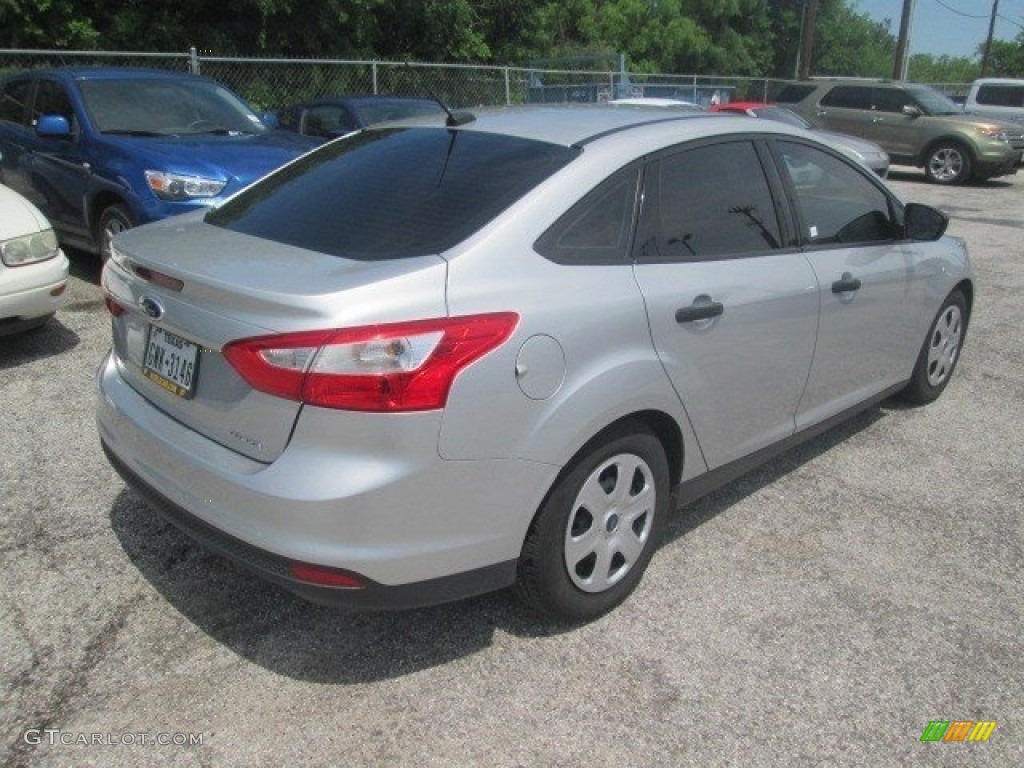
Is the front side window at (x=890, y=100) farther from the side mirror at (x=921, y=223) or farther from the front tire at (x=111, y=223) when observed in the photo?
the front tire at (x=111, y=223)

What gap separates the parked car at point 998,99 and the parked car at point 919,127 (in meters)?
3.53

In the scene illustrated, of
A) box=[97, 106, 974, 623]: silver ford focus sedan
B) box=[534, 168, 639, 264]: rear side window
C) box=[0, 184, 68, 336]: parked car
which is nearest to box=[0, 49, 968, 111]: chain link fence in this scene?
box=[0, 184, 68, 336]: parked car

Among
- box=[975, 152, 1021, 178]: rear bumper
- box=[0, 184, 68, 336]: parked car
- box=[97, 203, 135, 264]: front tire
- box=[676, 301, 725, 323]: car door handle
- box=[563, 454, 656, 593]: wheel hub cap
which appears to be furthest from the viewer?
box=[975, 152, 1021, 178]: rear bumper

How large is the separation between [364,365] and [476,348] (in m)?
0.31

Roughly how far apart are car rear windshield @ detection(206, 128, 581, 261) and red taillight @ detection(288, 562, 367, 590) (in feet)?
2.89

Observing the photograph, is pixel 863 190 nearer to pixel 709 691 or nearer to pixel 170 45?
pixel 709 691

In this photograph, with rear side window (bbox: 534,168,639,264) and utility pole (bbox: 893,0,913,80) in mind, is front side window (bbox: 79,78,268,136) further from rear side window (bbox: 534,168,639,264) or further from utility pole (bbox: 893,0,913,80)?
utility pole (bbox: 893,0,913,80)

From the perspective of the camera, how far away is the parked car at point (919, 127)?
1658cm

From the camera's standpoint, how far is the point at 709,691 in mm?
2756

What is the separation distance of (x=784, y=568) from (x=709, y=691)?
86cm

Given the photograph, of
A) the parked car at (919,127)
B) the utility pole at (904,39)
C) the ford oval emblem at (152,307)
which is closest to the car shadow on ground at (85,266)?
the ford oval emblem at (152,307)

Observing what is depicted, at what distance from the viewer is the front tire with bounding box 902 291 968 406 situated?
4.95m

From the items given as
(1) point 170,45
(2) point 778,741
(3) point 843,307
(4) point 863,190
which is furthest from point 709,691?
(1) point 170,45

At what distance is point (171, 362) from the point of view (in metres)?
2.76
